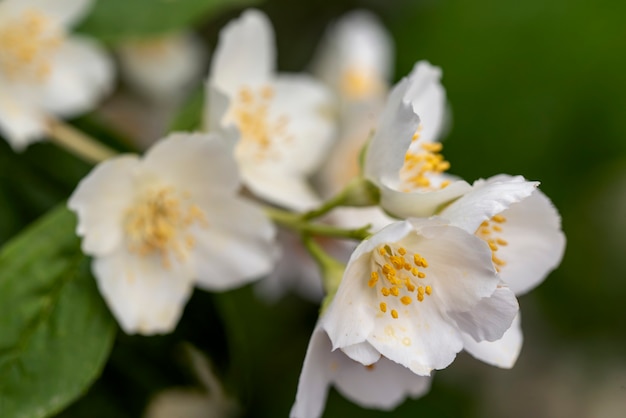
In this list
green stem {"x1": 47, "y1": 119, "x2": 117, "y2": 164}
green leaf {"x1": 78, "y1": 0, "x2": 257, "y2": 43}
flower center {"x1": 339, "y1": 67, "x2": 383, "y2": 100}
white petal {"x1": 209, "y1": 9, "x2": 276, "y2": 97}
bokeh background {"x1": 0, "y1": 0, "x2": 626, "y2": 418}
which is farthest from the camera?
bokeh background {"x1": 0, "y1": 0, "x2": 626, "y2": 418}

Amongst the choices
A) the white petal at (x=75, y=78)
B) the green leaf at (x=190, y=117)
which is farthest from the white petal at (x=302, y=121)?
the white petal at (x=75, y=78)

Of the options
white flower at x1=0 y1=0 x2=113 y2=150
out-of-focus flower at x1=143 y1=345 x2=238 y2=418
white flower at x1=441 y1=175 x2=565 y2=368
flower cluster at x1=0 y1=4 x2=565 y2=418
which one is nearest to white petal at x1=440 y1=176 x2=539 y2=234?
flower cluster at x1=0 y1=4 x2=565 y2=418

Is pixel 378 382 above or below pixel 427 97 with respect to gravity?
below

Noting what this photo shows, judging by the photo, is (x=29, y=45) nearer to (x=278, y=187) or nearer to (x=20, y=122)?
(x=20, y=122)

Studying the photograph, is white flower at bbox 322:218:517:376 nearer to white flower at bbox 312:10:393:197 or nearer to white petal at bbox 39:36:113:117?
white flower at bbox 312:10:393:197

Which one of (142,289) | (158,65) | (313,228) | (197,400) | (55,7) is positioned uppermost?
(55,7)

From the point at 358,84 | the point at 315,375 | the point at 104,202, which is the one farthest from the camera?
the point at 358,84

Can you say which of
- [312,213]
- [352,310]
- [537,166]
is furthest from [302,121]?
[537,166]
